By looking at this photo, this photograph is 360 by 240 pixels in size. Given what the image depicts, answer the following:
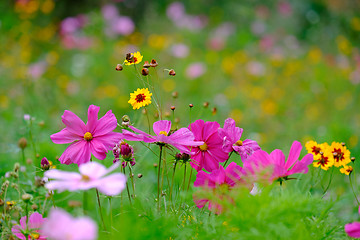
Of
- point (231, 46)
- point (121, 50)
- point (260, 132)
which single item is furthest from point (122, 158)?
point (231, 46)

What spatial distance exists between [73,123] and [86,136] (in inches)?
1.1

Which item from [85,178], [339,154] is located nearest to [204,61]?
[339,154]

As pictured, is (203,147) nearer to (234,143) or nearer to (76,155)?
(234,143)

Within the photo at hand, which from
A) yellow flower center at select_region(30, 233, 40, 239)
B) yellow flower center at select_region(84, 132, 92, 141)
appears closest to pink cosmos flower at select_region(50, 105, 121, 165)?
yellow flower center at select_region(84, 132, 92, 141)

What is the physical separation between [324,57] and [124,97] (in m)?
2.11

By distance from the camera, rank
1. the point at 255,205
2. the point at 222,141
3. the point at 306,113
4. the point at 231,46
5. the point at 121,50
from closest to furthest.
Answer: the point at 255,205 < the point at 222,141 < the point at 306,113 < the point at 121,50 < the point at 231,46

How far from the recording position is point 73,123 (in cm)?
58

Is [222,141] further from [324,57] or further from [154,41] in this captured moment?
[324,57]

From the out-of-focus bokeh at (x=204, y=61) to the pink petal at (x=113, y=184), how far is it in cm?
139

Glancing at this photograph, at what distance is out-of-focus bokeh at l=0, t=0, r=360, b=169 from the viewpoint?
7.82 ft

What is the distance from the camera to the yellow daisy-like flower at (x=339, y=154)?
630 millimetres

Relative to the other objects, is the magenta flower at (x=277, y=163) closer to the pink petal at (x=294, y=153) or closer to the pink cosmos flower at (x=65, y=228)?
the pink petal at (x=294, y=153)

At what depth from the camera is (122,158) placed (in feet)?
1.83

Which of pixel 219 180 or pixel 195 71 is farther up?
pixel 195 71
